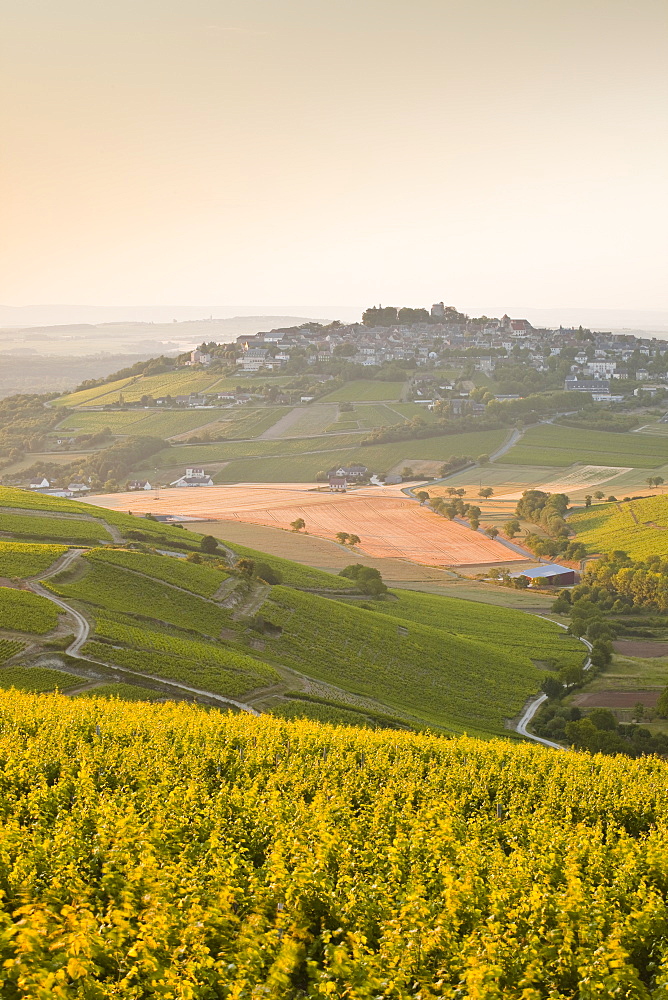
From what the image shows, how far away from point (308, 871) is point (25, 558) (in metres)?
42.7

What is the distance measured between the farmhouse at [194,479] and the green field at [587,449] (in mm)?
50972

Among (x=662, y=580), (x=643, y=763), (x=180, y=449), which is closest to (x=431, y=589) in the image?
(x=662, y=580)

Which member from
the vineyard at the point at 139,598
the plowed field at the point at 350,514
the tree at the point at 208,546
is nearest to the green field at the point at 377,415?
the plowed field at the point at 350,514

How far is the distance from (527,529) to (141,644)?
74.0 meters

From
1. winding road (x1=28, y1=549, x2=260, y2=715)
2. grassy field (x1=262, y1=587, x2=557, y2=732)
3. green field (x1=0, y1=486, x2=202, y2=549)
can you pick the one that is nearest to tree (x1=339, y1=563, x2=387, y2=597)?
grassy field (x1=262, y1=587, x2=557, y2=732)

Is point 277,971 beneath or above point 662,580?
above

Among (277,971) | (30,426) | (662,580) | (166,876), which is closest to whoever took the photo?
(277,971)

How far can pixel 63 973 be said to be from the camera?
1327cm

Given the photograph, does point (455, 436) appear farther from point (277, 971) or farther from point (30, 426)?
point (277, 971)

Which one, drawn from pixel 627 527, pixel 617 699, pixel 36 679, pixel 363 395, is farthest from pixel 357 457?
pixel 36 679

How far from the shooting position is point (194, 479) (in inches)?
5846

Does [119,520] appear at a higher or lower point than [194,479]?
higher

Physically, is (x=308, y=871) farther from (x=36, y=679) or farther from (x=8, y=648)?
(x=8, y=648)

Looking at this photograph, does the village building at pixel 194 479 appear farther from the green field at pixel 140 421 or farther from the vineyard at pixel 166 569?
the vineyard at pixel 166 569
